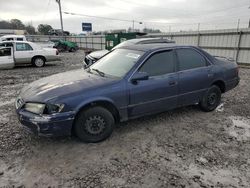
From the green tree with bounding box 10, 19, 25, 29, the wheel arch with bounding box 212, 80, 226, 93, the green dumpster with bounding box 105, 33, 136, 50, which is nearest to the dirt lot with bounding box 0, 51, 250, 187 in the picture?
the wheel arch with bounding box 212, 80, 226, 93

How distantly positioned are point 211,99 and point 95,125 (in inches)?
115

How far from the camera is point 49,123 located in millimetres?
3270

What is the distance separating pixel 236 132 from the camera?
421 cm

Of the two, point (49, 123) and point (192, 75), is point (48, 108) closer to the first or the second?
point (49, 123)

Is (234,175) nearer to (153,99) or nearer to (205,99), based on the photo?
(153,99)

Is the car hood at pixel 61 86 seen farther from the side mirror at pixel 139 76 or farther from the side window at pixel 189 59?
the side window at pixel 189 59

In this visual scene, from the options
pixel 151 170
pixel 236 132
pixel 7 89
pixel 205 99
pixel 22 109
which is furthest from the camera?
pixel 7 89

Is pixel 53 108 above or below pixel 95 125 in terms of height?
above

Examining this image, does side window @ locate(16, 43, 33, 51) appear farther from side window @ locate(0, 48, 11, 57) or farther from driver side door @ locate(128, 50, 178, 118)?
driver side door @ locate(128, 50, 178, 118)

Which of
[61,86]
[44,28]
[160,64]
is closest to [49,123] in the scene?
[61,86]

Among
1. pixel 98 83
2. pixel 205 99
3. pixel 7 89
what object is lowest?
pixel 7 89

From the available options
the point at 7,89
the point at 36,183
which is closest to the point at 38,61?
the point at 7,89

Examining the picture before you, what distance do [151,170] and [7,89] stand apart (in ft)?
21.1

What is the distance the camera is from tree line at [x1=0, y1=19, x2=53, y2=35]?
226 ft
